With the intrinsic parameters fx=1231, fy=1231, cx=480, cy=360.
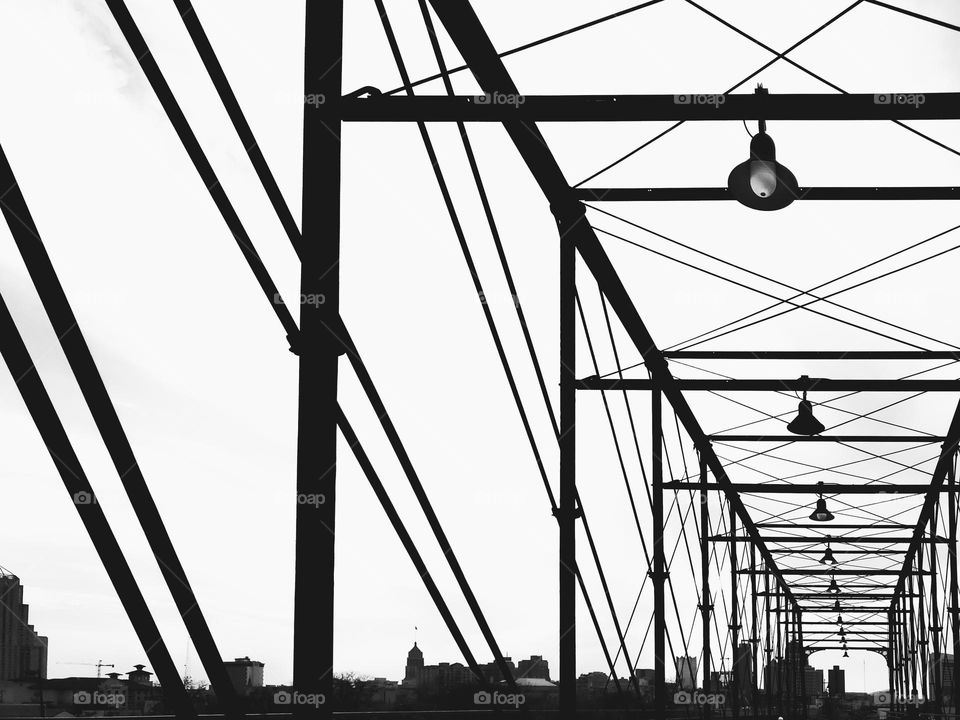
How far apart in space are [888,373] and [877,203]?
A: 615cm

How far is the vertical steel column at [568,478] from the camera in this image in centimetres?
1195

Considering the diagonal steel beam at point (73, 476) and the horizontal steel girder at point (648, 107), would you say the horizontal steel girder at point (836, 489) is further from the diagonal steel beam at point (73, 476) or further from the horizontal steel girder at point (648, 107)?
the diagonal steel beam at point (73, 476)

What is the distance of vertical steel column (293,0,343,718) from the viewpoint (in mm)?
6719

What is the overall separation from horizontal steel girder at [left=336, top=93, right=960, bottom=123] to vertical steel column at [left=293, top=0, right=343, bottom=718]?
0.62ft

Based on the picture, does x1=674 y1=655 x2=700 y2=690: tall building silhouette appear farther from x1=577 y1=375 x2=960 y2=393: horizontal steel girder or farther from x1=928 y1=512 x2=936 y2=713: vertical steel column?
x1=577 y1=375 x2=960 y2=393: horizontal steel girder

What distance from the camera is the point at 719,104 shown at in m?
7.48

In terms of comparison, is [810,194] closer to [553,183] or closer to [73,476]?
[553,183]

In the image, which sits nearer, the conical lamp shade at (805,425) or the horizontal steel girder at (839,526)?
the conical lamp shade at (805,425)

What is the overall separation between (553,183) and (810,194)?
230 cm

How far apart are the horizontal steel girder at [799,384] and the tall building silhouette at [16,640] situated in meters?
8.69

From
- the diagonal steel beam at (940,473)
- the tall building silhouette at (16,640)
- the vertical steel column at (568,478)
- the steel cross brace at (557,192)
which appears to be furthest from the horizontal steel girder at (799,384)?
the tall building silhouette at (16,640)

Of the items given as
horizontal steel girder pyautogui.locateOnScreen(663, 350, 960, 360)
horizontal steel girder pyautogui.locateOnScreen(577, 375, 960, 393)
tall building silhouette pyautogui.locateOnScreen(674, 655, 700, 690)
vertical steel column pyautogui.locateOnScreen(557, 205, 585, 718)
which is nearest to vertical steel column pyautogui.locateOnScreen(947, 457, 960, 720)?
tall building silhouette pyautogui.locateOnScreen(674, 655, 700, 690)

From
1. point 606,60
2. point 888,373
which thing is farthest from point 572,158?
point 888,373

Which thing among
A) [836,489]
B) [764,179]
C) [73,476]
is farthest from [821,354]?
[73,476]
